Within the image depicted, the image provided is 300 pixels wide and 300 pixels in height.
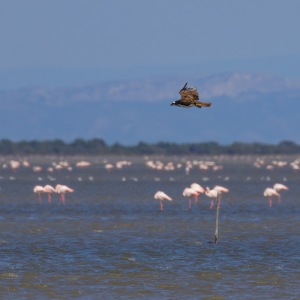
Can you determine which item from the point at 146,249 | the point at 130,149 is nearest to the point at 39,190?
the point at 146,249

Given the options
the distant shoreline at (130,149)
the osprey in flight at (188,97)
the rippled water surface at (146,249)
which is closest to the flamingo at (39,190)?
the rippled water surface at (146,249)

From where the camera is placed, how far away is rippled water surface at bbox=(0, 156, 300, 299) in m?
21.4

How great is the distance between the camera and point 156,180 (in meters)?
66.2

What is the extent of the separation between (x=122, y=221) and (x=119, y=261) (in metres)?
10.2

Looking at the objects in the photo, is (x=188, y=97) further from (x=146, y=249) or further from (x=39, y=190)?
(x=39, y=190)

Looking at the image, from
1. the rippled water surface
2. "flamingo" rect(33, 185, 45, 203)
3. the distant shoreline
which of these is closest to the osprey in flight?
the rippled water surface

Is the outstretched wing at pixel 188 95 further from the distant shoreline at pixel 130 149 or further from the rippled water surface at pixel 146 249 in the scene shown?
the distant shoreline at pixel 130 149

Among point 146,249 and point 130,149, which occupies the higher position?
Answer: point 130,149

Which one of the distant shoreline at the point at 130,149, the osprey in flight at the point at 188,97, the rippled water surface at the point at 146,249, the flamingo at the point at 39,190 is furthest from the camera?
the distant shoreline at the point at 130,149

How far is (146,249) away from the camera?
90.0 ft

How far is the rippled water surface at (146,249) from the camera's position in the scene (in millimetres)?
21359

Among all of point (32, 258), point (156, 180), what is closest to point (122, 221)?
point (32, 258)

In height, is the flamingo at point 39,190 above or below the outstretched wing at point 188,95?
below

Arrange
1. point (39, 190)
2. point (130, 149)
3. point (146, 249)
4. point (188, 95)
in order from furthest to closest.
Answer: point (130, 149) → point (39, 190) → point (146, 249) → point (188, 95)
